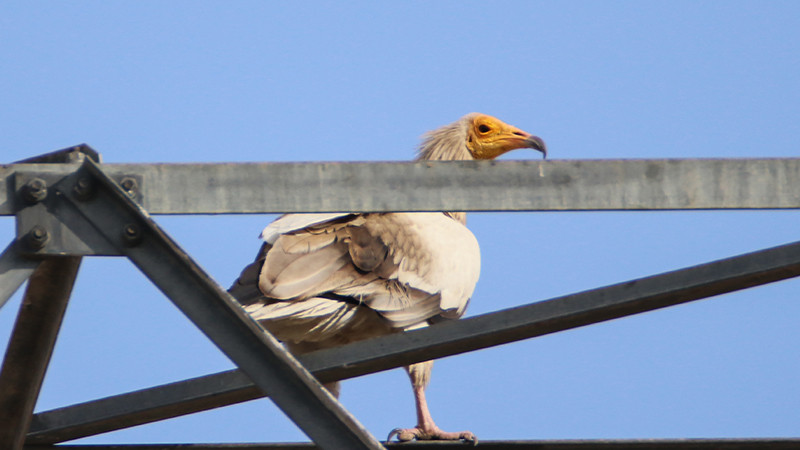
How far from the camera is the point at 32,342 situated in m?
3.12

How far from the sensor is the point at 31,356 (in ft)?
10.4

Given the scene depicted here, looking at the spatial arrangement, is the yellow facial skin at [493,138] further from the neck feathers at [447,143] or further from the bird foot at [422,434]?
the bird foot at [422,434]

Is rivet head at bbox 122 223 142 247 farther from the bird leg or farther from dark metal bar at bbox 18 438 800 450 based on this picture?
the bird leg

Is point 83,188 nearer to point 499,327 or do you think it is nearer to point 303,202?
point 303,202

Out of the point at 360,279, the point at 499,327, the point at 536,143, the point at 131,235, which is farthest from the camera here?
the point at 536,143

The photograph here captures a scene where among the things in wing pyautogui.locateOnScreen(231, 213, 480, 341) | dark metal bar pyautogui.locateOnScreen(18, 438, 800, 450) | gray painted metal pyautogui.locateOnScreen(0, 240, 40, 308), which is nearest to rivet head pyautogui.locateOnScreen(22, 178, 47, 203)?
gray painted metal pyautogui.locateOnScreen(0, 240, 40, 308)

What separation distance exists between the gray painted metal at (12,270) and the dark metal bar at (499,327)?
3.05ft

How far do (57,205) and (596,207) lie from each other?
1.37 meters

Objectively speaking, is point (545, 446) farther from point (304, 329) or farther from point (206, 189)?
point (206, 189)

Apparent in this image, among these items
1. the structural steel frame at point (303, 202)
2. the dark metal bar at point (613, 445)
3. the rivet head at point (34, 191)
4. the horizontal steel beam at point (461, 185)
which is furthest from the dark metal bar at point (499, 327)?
the rivet head at point (34, 191)

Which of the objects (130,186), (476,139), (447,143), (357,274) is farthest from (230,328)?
(476,139)

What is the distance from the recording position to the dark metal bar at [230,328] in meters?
2.62

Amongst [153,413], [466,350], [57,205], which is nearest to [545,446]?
[466,350]

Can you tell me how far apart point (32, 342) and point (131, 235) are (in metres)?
0.69
